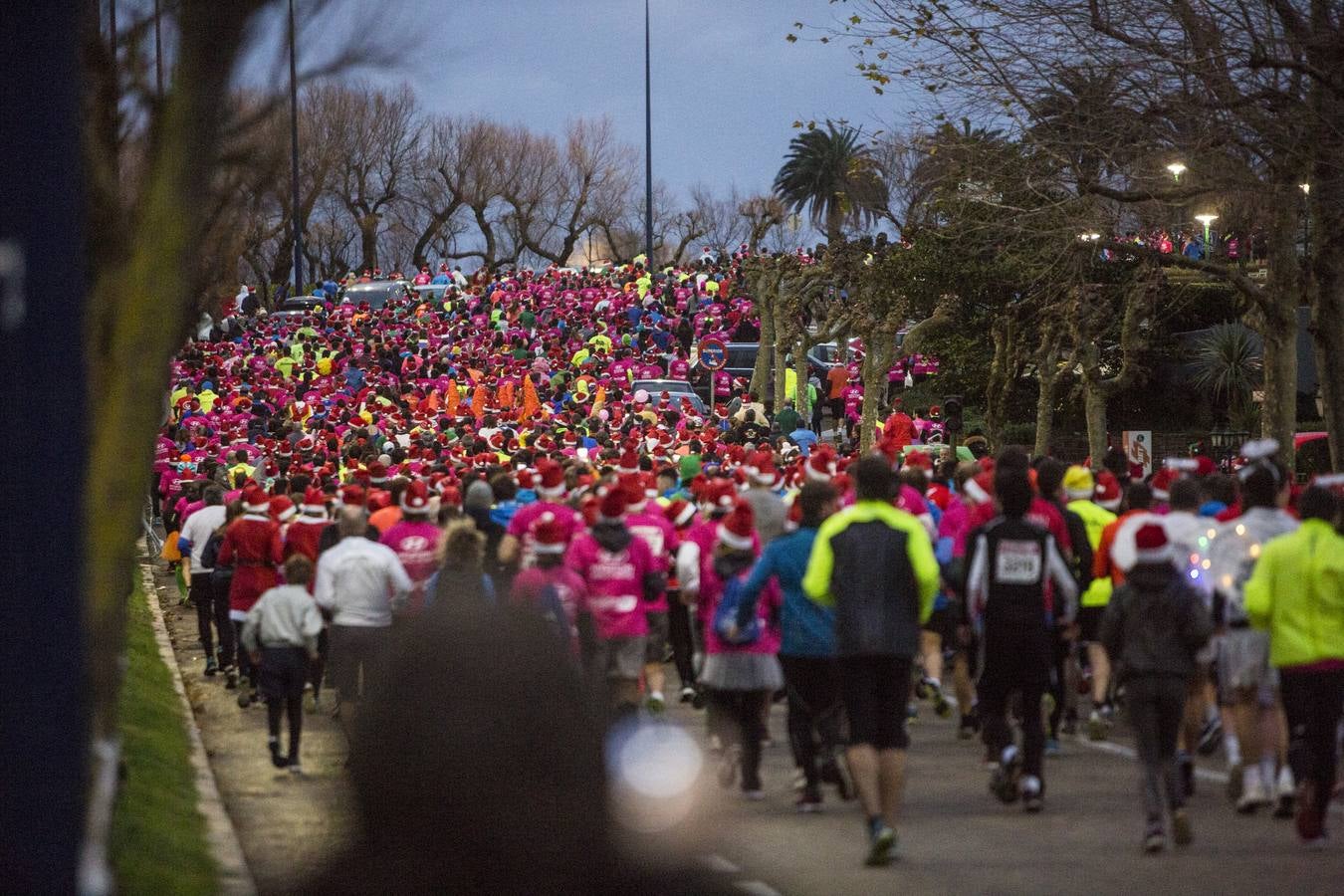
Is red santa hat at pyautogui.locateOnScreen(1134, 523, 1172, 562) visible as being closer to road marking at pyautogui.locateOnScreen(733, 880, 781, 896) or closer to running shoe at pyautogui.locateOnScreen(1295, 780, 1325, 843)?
running shoe at pyautogui.locateOnScreen(1295, 780, 1325, 843)

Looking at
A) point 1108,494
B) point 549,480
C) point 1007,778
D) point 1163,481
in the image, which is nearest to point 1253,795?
point 1007,778

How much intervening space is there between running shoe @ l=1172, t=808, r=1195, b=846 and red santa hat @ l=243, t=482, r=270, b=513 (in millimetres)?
7501

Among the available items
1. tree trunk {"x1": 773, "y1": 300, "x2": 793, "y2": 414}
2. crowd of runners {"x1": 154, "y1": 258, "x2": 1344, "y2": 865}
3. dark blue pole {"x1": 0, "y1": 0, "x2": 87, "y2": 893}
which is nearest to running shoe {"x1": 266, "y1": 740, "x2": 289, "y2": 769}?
crowd of runners {"x1": 154, "y1": 258, "x2": 1344, "y2": 865}

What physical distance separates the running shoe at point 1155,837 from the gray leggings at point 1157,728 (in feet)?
0.12

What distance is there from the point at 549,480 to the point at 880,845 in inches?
202

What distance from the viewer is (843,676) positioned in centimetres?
880

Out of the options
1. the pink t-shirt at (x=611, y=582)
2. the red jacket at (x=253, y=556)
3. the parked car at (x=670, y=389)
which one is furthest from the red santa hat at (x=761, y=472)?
the parked car at (x=670, y=389)

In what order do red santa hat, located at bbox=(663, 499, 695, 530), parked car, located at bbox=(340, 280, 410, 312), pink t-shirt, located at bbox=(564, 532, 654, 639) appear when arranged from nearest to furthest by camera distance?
pink t-shirt, located at bbox=(564, 532, 654, 639) < red santa hat, located at bbox=(663, 499, 695, 530) < parked car, located at bbox=(340, 280, 410, 312)

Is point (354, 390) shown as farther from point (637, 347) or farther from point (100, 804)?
point (100, 804)

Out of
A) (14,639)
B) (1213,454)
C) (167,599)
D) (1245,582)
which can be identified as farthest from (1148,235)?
(14,639)

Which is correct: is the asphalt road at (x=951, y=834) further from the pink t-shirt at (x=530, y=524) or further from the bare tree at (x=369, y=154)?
the bare tree at (x=369, y=154)

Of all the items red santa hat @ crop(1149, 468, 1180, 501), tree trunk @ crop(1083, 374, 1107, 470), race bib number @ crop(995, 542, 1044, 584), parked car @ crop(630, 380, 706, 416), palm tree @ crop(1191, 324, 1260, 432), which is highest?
palm tree @ crop(1191, 324, 1260, 432)

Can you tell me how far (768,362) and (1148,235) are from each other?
64.9ft

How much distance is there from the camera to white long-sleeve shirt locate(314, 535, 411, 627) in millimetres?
11758
